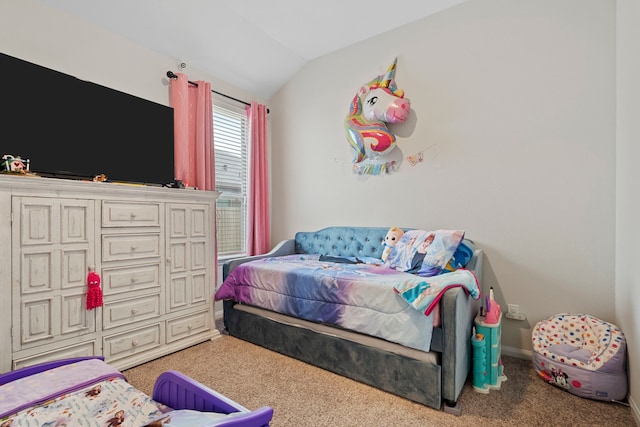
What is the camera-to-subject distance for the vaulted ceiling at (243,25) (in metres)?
2.49

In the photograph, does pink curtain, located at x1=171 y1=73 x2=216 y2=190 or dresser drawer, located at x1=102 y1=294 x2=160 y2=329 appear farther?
pink curtain, located at x1=171 y1=73 x2=216 y2=190

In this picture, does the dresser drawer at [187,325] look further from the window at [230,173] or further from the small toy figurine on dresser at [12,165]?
the small toy figurine on dresser at [12,165]

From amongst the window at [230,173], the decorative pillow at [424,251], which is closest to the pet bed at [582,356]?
the decorative pillow at [424,251]

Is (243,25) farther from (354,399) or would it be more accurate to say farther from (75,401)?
(354,399)

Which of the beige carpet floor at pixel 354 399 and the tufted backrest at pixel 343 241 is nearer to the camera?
the beige carpet floor at pixel 354 399

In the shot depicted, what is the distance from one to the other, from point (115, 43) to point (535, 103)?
326 centimetres

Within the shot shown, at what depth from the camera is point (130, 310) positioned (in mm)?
2174

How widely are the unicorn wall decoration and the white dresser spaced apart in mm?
1405

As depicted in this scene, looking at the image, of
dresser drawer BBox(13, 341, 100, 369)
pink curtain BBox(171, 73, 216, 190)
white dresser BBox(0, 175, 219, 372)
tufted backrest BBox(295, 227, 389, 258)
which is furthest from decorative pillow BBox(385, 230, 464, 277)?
dresser drawer BBox(13, 341, 100, 369)

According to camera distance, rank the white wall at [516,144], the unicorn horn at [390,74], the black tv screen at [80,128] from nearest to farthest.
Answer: the black tv screen at [80,128] → the white wall at [516,144] → the unicorn horn at [390,74]

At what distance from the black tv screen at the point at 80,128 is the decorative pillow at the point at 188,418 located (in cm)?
192

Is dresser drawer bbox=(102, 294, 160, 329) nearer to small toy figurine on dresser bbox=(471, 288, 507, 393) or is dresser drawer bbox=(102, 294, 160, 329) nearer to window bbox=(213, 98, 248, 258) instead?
window bbox=(213, 98, 248, 258)

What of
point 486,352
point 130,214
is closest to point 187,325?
point 130,214

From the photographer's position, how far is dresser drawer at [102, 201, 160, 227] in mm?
2064
